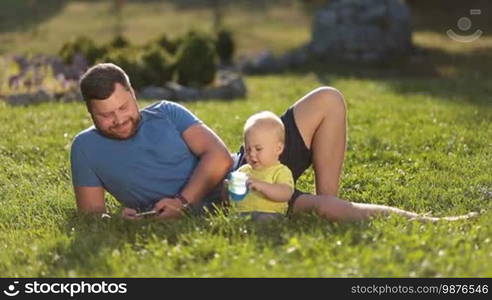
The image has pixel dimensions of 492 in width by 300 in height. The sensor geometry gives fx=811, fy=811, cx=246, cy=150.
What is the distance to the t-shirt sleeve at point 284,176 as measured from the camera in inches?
203

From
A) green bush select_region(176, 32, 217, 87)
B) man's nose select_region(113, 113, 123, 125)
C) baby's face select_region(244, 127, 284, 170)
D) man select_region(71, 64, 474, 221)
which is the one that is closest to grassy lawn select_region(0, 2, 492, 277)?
man select_region(71, 64, 474, 221)

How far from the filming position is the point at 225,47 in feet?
62.3

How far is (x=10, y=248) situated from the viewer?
5004 millimetres

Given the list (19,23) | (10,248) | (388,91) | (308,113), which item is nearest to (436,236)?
(308,113)

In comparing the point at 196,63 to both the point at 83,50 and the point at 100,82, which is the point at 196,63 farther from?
the point at 100,82

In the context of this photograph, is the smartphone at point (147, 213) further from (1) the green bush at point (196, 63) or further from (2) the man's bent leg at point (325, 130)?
(1) the green bush at point (196, 63)

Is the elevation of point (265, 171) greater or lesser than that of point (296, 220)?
greater

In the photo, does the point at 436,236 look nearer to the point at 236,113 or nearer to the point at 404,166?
the point at 404,166

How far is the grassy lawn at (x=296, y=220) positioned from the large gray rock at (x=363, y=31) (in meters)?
6.33

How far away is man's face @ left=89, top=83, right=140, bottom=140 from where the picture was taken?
5.07m

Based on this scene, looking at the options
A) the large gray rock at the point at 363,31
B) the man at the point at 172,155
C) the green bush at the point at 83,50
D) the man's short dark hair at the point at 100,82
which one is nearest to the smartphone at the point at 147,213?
the man at the point at 172,155

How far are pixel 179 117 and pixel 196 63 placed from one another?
27.4 feet

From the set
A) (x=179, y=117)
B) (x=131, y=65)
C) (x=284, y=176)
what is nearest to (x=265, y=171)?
(x=284, y=176)

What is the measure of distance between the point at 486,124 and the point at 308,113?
424 cm
